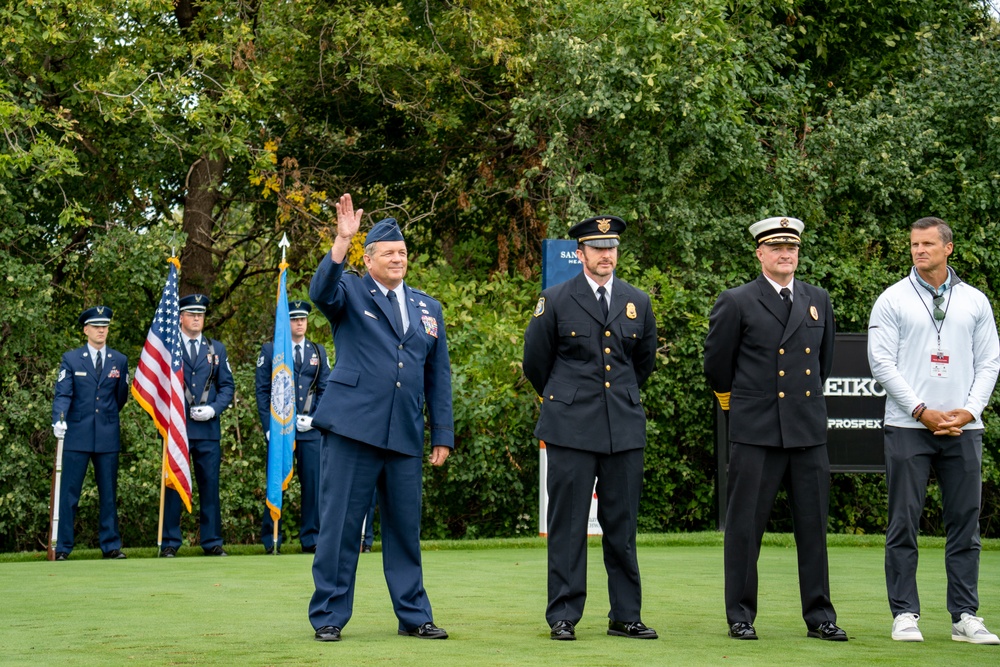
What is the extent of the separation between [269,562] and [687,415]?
17.9 feet

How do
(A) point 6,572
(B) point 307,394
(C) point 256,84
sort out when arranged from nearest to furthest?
(A) point 6,572
(B) point 307,394
(C) point 256,84

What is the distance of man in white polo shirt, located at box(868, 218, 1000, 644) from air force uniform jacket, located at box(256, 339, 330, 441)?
6.81 metres

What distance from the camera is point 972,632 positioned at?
6.06 m

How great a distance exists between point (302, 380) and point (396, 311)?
242 inches

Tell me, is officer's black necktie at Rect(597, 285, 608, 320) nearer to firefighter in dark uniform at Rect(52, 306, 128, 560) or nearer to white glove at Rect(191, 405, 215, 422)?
white glove at Rect(191, 405, 215, 422)

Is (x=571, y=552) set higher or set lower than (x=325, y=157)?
lower

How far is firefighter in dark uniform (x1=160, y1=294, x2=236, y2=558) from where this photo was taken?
39.3 ft

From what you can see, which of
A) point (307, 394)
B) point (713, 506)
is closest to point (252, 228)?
point (307, 394)

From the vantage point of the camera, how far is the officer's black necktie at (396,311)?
250 inches

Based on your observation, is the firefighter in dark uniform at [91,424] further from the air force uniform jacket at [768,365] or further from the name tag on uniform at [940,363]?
the name tag on uniform at [940,363]

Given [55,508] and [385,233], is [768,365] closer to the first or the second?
[385,233]

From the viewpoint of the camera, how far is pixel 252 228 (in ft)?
59.6

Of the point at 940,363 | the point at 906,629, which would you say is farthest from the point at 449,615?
the point at 940,363

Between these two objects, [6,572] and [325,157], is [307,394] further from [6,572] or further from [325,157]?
[325,157]
